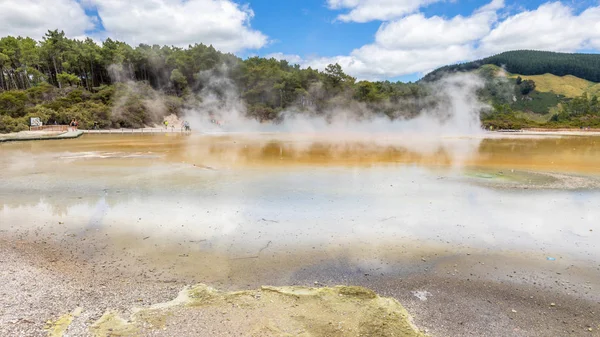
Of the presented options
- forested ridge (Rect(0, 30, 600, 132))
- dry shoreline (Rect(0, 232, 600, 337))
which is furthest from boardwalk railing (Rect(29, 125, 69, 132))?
dry shoreline (Rect(0, 232, 600, 337))

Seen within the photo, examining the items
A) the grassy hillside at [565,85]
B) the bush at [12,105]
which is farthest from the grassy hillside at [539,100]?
the bush at [12,105]

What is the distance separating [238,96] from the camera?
5800cm

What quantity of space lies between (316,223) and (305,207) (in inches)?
44.1

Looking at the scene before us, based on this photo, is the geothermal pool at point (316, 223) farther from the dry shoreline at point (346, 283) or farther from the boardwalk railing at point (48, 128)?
the boardwalk railing at point (48, 128)

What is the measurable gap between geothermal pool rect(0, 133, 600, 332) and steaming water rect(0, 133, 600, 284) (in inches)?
1.4

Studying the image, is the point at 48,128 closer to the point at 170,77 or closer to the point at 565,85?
the point at 170,77

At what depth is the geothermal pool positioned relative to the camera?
15.8 ft

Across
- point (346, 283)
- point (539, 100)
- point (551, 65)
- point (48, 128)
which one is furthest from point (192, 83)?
point (551, 65)

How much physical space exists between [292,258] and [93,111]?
4463 centimetres

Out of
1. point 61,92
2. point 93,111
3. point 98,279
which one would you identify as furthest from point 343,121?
point 98,279

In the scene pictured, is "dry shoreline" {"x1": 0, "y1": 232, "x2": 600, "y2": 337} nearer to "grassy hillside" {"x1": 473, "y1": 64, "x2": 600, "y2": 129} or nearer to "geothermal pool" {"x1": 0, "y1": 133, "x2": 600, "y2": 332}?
"geothermal pool" {"x1": 0, "y1": 133, "x2": 600, "y2": 332}

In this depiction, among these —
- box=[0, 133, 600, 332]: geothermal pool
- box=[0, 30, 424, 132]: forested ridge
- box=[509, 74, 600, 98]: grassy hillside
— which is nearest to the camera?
box=[0, 133, 600, 332]: geothermal pool

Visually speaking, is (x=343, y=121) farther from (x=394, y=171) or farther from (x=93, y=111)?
(x=394, y=171)

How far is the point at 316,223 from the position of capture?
6.79 meters
